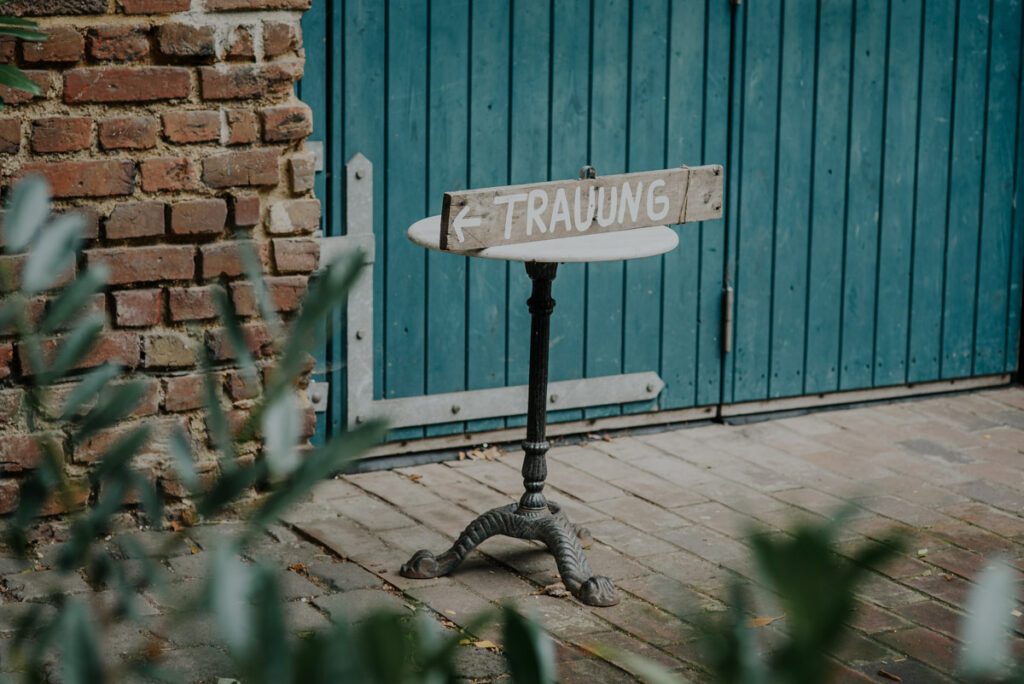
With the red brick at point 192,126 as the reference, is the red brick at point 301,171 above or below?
below

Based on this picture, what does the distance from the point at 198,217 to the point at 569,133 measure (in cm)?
145

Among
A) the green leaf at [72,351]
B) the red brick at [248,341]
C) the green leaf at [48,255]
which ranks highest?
the green leaf at [48,255]

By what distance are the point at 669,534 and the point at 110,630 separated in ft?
5.33

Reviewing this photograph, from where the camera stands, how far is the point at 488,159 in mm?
4453

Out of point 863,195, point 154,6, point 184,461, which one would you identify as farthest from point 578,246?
point 184,461

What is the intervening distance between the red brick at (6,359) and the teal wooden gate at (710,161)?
1085mm

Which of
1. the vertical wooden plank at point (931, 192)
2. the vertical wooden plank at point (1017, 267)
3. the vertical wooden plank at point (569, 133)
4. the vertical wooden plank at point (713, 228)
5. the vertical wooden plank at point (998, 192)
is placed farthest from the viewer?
the vertical wooden plank at point (1017, 267)

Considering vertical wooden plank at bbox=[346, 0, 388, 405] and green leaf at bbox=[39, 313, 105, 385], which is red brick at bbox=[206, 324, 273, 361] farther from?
green leaf at bbox=[39, 313, 105, 385]

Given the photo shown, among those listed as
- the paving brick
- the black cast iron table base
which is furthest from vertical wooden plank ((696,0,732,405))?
the paving brick

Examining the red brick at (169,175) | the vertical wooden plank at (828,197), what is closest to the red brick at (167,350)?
the red brick at (169,175)

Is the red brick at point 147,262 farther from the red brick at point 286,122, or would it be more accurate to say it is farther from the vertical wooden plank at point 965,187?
the vertical wooden plank at point 965,187

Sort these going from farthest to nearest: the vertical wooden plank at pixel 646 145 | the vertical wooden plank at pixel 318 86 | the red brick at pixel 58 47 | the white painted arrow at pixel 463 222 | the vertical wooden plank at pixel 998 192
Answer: the vertical wooden plank at pixel 998 192, the vertical wooden plank at pixel 646 145, the vertical wooden plank at pixel 318 86, the red brick at pixel 58 47, the white painted arrow at pixel 463 222

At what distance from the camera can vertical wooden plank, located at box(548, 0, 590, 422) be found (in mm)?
4500

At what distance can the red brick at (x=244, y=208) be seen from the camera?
3.70 meters
